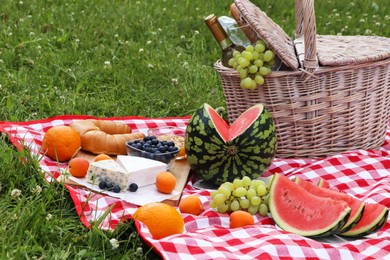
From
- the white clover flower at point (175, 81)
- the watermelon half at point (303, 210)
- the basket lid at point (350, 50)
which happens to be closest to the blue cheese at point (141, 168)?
the watermelon half at point (303, 210)

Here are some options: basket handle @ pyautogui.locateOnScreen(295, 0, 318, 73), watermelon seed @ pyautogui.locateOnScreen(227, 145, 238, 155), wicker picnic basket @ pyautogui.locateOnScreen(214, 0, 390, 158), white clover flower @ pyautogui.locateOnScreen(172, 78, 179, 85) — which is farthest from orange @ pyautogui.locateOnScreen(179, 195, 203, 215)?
white clover flower @ pyautogui.locateOnScreen(172, 78, 179, 85)

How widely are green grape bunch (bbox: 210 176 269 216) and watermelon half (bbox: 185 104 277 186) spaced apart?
286 mm

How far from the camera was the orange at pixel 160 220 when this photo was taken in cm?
285

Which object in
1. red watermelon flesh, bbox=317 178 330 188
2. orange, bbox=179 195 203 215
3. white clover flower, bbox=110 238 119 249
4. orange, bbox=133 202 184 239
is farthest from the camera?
red watermelon flesh, bbox=317 178 330 188

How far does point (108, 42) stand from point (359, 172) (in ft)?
8.68

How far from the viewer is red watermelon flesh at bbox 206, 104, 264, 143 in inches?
139

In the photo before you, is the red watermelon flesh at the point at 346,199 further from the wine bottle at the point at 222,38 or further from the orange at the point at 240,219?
the wine bottle at the point at 222,38

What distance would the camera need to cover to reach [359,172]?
376cm

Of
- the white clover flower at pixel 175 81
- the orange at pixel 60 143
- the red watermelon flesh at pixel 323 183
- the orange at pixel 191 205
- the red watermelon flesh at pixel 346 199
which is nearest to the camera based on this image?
the red watermelon flesh at pixel 346 199

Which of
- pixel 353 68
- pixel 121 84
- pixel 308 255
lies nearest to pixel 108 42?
pixel 121 84

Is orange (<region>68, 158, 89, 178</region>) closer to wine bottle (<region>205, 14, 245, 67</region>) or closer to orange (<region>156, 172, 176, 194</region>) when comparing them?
orange (<region>156, 172, 176, 194</region>)

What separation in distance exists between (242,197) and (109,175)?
63cm

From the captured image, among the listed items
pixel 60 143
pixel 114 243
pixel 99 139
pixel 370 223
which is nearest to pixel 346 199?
pixel 370 223

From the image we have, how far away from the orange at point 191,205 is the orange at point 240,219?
178 millimetres
